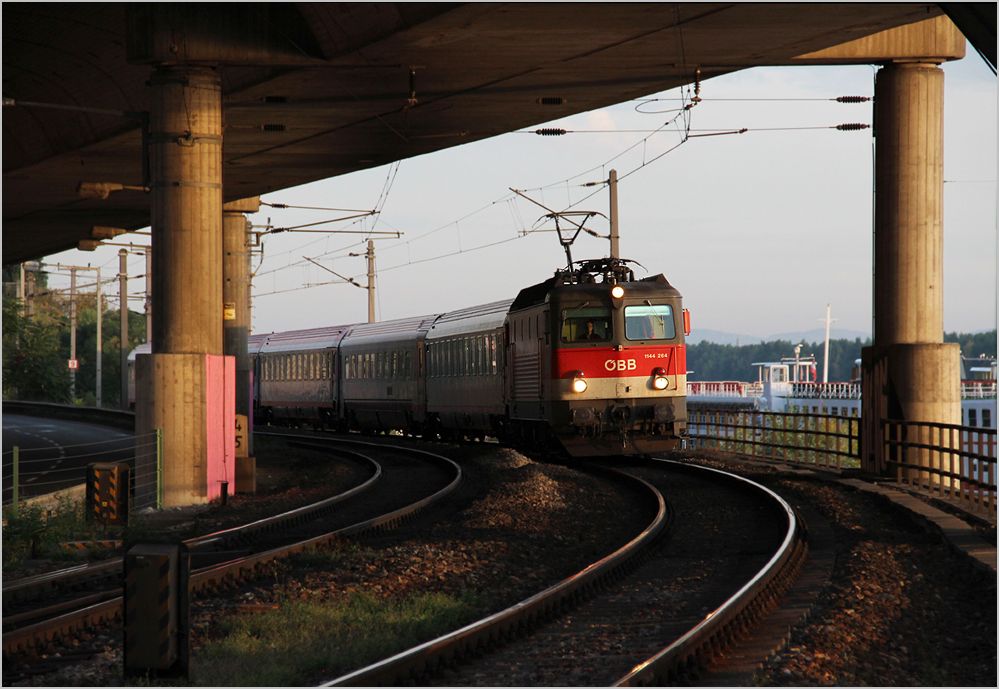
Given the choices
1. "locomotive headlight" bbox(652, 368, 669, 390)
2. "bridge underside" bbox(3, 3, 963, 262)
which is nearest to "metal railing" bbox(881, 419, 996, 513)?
"locomotive headlight" bbox(652, 368, 669, 390)

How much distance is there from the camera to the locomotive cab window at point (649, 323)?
24422 millimetres

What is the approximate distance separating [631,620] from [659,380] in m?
14.1

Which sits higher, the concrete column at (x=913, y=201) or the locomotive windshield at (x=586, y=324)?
the concrete column at (x=913, y=201)

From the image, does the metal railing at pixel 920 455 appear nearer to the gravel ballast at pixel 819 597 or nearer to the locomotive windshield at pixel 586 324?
the gravel ballast at pixel 819 597

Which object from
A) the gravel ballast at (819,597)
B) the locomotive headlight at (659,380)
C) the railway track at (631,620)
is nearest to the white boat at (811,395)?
the locomotive headlight at (659,380)

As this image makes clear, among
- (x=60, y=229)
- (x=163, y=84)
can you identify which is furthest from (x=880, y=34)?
(x=60, y=229)

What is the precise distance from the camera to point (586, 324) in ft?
79.5

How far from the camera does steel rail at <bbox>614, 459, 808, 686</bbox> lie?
27.7ft

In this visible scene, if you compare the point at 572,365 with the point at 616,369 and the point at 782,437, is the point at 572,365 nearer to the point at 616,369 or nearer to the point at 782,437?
the point at 616,369

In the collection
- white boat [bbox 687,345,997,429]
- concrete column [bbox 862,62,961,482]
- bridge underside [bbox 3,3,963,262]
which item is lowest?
white boat [bbox 687,345,997,429]

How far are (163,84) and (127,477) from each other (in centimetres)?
712

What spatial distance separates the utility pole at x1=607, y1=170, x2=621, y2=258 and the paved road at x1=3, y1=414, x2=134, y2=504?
1260 cm

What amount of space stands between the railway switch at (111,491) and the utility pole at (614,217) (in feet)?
58.0

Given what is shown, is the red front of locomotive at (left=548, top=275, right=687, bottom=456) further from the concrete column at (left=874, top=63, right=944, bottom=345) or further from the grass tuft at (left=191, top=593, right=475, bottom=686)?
the grass tuft at (left=191, top=593, right=475, bottom=686)
